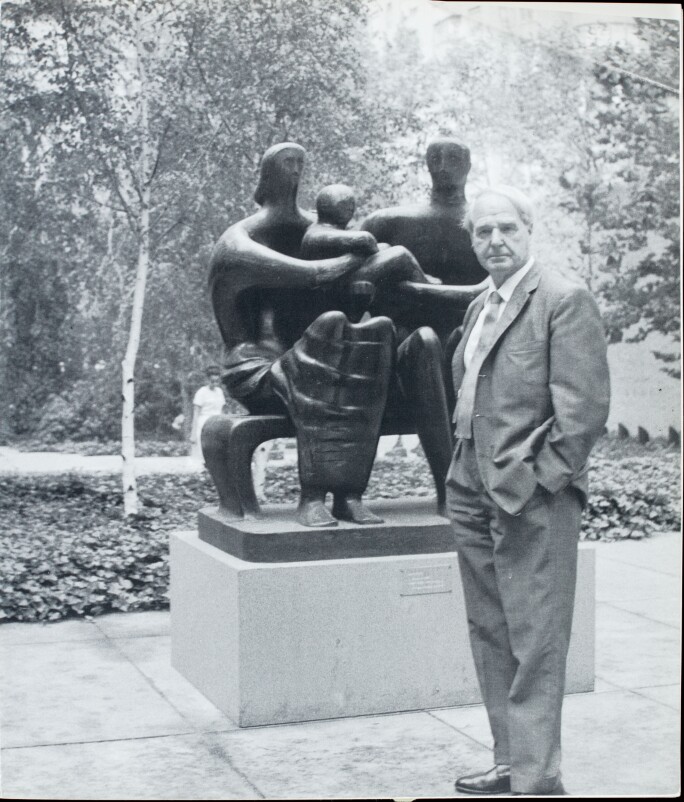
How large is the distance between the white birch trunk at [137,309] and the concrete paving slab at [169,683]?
4.23 metres

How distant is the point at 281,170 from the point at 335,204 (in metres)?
0.30

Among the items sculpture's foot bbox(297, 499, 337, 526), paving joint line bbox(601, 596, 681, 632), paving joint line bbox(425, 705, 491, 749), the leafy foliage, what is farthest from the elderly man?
the leafy foliage

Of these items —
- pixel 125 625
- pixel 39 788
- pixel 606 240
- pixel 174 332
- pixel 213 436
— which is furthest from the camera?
pixel 606 240

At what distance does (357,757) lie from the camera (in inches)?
148

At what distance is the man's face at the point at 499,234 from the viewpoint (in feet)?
9.83

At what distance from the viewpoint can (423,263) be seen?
5.03m

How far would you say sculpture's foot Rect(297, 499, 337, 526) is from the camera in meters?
4.39

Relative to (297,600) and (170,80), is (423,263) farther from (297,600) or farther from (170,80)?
(170,80)

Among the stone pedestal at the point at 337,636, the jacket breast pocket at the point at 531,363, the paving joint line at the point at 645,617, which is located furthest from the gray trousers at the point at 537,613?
the paving joint line at the point at 645,617

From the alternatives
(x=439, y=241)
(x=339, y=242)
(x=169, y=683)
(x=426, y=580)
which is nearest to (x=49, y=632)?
(x=169, y=683)

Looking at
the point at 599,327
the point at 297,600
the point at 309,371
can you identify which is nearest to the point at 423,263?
the point at 309,371

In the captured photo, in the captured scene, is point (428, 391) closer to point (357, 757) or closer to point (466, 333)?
point (466, 333)

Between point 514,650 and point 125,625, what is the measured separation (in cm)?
352

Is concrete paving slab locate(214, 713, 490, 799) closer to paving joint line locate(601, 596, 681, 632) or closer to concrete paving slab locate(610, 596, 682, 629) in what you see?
paving joint line locate(601, 596, 681, 632)
